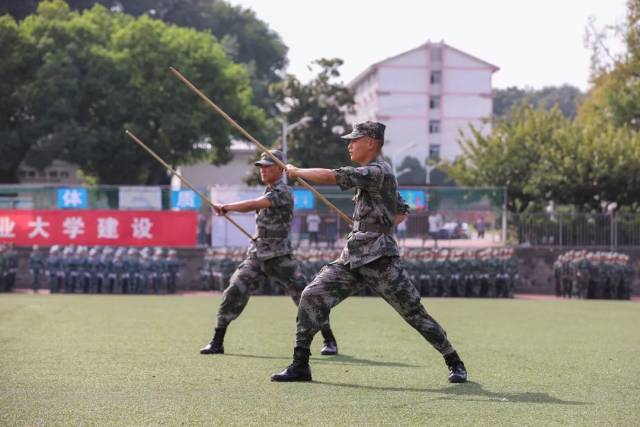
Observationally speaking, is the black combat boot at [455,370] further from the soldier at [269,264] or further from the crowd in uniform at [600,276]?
the crowd in uniform at [600,276]

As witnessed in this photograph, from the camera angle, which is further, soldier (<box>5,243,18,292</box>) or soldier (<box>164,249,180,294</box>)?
soldier (<box>164,249,180,294</box>)

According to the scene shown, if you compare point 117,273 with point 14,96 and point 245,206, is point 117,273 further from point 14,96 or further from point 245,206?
point 14,96

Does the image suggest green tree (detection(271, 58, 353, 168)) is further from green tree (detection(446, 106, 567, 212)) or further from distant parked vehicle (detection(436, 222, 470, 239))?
distant parked vehicle (detection(436, 222, 470, 239))

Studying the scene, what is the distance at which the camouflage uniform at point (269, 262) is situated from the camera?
9859 mm

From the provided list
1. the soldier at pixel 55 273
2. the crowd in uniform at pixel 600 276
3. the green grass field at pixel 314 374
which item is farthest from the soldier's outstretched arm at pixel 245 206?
the crowd in uniform at pixel 600 276

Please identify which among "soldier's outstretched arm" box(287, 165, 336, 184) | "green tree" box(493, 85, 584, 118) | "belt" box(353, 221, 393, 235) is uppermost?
"green tree" box(493, 85, 584, 118)

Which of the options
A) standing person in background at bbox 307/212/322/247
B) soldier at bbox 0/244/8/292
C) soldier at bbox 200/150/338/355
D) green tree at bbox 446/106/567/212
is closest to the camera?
soldier at bbox 200/150/338/355

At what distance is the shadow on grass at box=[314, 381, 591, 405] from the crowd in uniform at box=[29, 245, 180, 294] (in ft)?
52.5

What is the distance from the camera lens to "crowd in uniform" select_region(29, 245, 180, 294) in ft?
75.8

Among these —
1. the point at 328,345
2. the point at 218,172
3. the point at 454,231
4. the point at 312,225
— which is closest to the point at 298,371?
the point at 328,345

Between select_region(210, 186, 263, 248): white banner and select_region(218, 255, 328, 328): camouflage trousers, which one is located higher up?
select_region(210, 186, 263, 248): white banner

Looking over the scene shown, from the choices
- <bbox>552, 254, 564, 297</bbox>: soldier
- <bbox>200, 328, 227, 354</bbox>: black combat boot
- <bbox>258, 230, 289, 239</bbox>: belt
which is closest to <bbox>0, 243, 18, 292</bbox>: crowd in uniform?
<bbox>552, 254, 564, 297</bbox>: soldier

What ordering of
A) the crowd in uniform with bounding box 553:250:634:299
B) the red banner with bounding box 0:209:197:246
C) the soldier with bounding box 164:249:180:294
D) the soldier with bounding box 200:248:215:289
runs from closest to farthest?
1. the soldier with bounding box 164:249:180:294
2. the crowd in uniform with bounding box 553:250:634:299
3. the soldier with bounding box 200:248:215:289
4. the red banner with bounding box 0:209:197:246

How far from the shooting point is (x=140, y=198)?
81.1 feet
